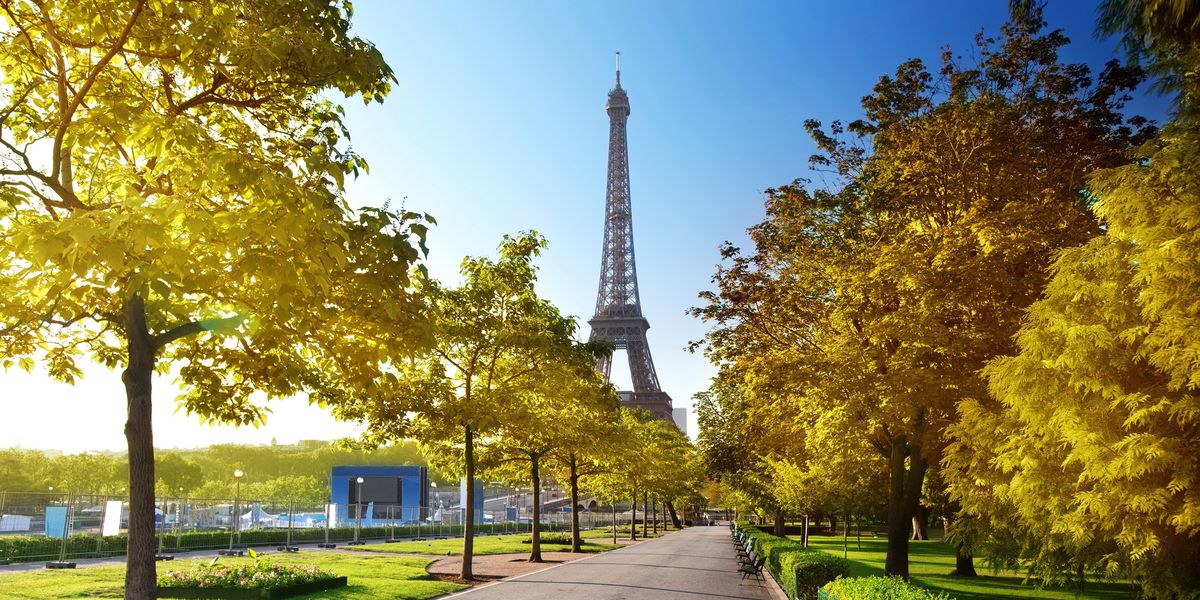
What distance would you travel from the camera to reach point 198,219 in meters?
5.19

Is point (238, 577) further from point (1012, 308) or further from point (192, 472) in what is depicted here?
point (192, 472)

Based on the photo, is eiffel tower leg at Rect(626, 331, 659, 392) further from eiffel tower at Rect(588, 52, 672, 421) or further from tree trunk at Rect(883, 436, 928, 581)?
tree trunk at Rect(883, 436, 928, 581)

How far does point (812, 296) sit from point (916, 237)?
3.38m

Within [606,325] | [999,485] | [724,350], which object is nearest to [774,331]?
[724,350]

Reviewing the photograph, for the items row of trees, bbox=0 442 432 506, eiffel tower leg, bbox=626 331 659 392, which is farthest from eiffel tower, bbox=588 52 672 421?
row of trees, bbox=0 442 432 506

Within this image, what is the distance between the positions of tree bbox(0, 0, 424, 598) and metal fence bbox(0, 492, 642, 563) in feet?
69.1

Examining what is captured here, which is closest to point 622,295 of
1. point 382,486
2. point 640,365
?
point 640,365

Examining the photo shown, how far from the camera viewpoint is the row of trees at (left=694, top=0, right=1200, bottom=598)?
9758 millimetres

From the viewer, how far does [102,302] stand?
8250 millimetres

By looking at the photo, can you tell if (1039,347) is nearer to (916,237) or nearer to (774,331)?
(916,237)

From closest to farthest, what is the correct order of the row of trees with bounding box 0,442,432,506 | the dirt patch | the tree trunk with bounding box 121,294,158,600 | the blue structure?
the tree trunk with bounding box 121,294,158,600
the dirt patch
the blue structure
the row of trees with bounding box 0,442,432,506

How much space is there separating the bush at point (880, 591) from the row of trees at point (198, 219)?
6159 millimetres

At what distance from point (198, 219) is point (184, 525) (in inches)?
1344

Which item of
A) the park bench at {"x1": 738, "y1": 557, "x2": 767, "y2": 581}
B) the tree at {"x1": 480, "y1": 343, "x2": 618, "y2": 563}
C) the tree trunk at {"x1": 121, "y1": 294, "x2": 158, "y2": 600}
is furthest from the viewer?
the tree at {"x1": 480, "y1": 343, "x2": 618, "y2": 563}
